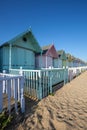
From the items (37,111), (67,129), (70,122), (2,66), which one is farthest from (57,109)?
(2,66)

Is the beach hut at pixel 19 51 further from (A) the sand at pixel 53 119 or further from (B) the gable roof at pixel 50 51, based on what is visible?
(A) the sand at pixel 53 119

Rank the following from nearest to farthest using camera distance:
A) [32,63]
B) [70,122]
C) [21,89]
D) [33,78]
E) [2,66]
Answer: [70,122], [21,89], [33,78], [2,66], [32,63]

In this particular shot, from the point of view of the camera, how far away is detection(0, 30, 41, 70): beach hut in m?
11.2

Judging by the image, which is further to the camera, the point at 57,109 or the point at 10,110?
the point at 57,109

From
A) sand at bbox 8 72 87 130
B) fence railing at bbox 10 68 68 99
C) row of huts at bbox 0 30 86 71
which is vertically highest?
row of huts at bbox 0 30 86 71

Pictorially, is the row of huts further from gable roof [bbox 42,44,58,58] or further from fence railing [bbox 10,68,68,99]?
fence railing [bbox 10,68,68,99]

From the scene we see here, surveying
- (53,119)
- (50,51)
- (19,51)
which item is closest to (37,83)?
(53,119)

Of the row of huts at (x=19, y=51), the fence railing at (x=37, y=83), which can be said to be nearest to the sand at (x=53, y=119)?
the fence railing at (x=37, y=83)

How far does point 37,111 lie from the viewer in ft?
14.5

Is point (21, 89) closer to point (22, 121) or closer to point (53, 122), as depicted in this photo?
point (22, 121)

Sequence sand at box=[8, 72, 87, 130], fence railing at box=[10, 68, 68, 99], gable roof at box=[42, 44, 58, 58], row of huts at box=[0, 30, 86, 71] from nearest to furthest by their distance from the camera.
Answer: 1. sand at box=[8, 72, 87, 130]
2. fence railing at box=[10, 68, 68, 99]
3. row of huts at box=[0, 30, 86, 71]
4. gable roof at box=[42, 44, 58, 58]

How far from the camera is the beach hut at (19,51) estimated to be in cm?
1116

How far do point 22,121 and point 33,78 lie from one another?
107 inches

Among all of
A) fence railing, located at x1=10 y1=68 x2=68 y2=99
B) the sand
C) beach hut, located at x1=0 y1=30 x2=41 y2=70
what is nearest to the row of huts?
beach hut, located at x1=0 y1=30 x2=41 y2=70
